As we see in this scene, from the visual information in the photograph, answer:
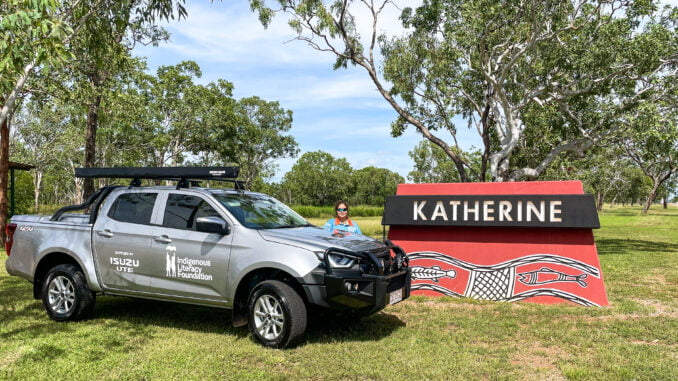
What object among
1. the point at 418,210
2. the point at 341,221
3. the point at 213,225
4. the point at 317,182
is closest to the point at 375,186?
the point at 317,182

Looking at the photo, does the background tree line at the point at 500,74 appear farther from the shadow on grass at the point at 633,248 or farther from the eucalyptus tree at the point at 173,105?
the eucalyptus tree at the point at 173,105

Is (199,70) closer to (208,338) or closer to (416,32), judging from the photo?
(416,32)

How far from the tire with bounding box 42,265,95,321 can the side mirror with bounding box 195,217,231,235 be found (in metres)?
1.97

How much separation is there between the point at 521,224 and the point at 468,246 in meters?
→ 0.94

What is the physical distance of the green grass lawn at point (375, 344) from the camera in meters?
4.80

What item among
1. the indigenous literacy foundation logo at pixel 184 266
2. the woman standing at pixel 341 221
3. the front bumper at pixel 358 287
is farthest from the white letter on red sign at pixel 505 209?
the indigenous literacy foundation logo at pixel 184 266

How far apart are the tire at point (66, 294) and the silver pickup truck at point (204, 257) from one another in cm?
1

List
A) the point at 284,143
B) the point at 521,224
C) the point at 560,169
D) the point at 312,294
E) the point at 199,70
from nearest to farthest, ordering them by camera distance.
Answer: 1. the point at 312,294
2. the point at 521,224
3. the point at 560,169
4. the point at 199,70
5. the point at 284,143

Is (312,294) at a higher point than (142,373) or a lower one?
higher

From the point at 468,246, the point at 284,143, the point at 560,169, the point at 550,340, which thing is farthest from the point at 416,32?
the point at 284,143

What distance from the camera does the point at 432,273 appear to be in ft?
28.6

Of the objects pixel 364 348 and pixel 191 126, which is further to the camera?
pixel 191 126

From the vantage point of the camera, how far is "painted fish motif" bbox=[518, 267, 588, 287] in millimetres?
→ 7799

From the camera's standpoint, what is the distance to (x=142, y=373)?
4750 millimetres
